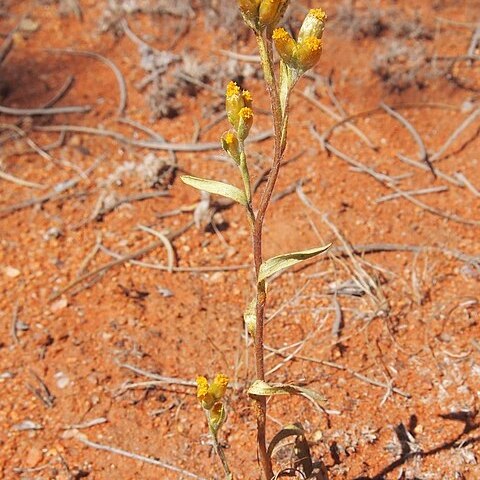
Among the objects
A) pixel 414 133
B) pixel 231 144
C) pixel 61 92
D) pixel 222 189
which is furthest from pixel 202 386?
pixel 61 92

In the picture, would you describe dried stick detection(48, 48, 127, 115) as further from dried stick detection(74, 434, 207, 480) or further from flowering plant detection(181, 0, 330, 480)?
flowering plant detection(181, 0, 330, 480)

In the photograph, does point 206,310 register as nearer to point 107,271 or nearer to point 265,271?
point 107,271

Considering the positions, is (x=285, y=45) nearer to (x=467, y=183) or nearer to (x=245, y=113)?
(x=245, y=113)

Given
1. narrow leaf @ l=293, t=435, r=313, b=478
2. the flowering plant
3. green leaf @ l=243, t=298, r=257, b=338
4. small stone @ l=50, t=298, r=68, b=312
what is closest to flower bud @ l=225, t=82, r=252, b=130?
the flowering plant

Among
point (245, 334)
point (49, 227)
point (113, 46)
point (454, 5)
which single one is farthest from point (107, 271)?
point (454, 5)

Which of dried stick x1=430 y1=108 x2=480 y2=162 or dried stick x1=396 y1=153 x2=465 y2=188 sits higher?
dried stick x1=430 y1=108 x2=480 y2=162

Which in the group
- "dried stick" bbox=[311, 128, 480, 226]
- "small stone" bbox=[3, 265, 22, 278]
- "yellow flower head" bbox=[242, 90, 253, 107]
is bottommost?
"small stone" bbox=[3, 265, 22, 278]

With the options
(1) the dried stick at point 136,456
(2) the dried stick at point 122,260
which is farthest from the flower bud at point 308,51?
(2) the dried stick at point 122,260

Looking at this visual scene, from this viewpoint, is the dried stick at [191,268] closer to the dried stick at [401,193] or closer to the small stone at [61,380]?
the small stone at [61,380]
